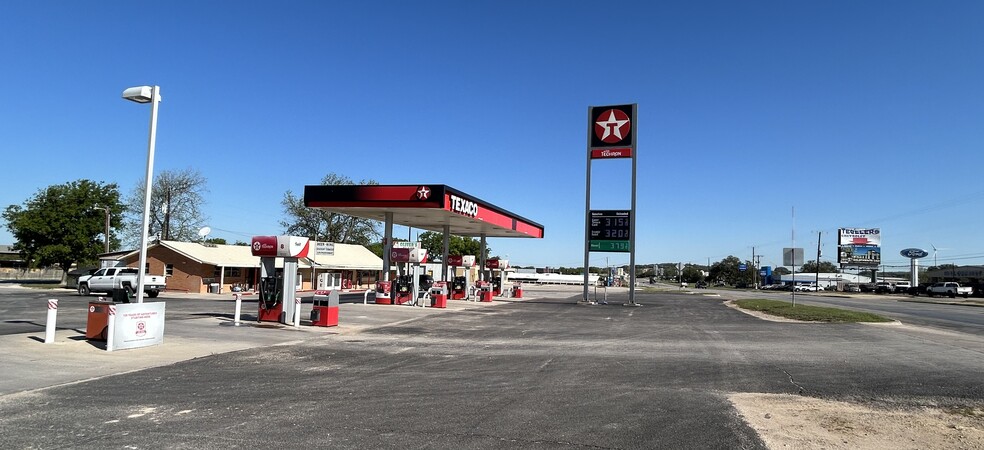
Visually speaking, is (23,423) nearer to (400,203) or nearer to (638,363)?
(638,363)

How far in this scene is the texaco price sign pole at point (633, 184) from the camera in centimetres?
3462

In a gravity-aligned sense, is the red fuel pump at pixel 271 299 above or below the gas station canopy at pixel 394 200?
below

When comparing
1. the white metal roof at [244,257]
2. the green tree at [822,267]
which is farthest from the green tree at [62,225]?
the green tree at [822,267]

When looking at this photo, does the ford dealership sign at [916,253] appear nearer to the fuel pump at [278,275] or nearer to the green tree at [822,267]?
the green tree at [822,267]

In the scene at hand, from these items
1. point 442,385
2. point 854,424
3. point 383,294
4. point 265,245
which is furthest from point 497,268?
point 854,424

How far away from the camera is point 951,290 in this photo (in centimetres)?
6750

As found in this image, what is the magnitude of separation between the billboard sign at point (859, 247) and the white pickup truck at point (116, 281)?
98990mm

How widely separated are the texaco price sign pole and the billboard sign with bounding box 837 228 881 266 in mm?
78987

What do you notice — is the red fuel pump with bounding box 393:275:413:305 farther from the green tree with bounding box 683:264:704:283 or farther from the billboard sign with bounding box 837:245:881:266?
the green tree with bounding box 683:264:704:283

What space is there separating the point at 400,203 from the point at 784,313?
17852 mm

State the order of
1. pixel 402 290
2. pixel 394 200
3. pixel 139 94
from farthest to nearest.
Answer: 1. pixel 402 290
2. pixel 394 200
3. pixel 139 94

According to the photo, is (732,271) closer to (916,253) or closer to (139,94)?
(916,253)

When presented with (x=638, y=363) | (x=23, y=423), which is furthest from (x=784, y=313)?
(x=23, y=423)

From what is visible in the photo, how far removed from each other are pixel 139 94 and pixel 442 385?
974cm
